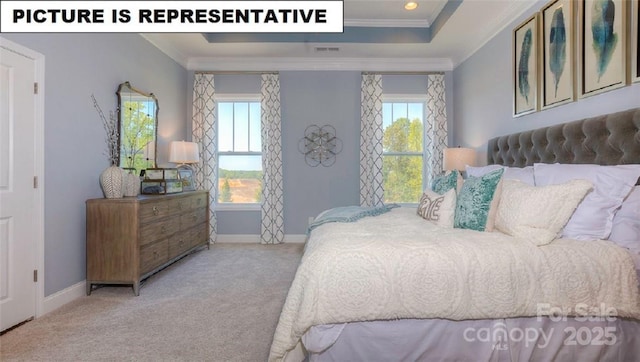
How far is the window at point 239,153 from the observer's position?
527cm

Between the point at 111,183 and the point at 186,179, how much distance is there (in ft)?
4.52

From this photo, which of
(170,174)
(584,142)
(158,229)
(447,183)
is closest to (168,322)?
(158,229)

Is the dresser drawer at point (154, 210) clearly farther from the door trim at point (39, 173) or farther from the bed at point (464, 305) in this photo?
the bed at point (464, 305)

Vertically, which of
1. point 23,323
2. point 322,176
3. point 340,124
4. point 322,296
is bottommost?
point 23,323

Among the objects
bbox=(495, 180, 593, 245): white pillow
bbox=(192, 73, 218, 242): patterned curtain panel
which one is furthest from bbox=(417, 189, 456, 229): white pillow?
bbox=(192, 73, 218, 242): patterned curtain panel

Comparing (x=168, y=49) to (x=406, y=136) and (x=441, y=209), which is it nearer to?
(x=406, y=136)

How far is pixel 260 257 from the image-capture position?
13.8 feet

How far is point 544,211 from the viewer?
1813 millimetres

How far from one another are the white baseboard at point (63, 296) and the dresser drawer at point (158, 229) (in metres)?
0.63

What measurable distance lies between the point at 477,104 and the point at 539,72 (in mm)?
1315

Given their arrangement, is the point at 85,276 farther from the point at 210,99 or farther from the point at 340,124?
the point at 340,124

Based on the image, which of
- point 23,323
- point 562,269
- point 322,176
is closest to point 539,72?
point 562,269

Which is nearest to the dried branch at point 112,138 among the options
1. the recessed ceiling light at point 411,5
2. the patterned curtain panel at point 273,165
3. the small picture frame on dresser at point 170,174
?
the small picture frame on dresser at point 170,174

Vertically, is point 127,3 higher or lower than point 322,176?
higher
